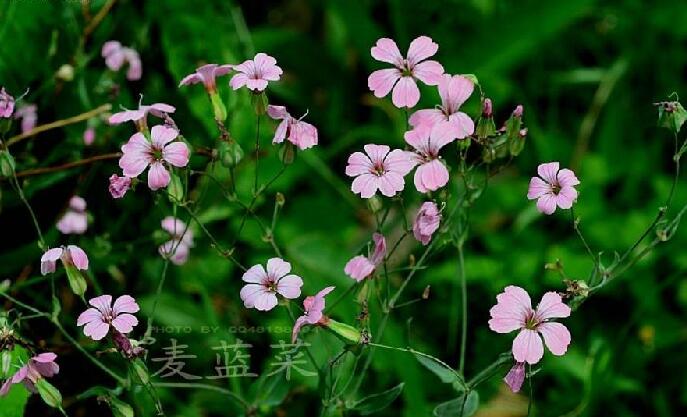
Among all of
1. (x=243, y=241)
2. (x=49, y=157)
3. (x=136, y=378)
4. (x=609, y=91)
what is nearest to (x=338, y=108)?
(x=243, y=241)

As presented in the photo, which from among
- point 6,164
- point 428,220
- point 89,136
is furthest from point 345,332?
point 89,136

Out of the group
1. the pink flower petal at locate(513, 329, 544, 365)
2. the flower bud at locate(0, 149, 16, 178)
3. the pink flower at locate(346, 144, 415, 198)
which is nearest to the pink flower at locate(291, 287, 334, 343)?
the pink flower at locate(346, 144, 415, 198)

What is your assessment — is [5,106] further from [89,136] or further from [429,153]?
[429,153]

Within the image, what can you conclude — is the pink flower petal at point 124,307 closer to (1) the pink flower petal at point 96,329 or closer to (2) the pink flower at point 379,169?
(1) the pink flower petal at point 96,329

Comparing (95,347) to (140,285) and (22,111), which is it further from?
(22,111)

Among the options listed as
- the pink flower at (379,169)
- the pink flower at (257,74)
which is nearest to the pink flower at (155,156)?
the pink flower at (257,74)
